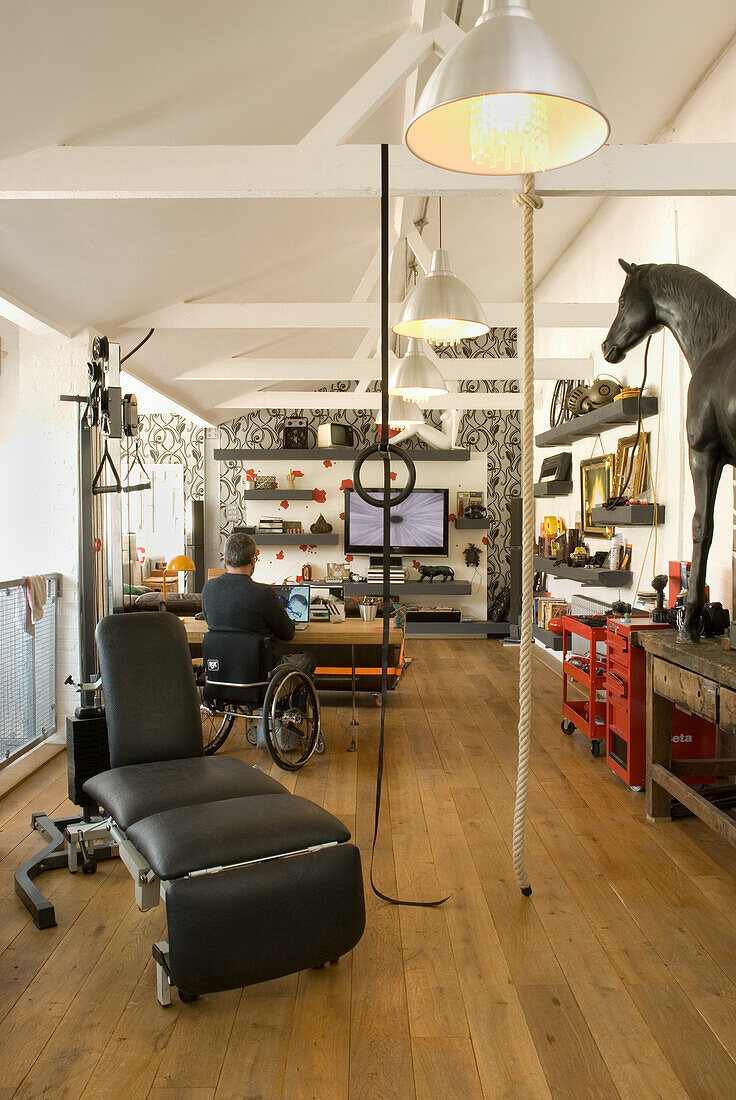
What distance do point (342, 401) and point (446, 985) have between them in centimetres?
732

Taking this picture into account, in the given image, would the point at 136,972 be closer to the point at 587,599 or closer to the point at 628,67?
the point at 628,67

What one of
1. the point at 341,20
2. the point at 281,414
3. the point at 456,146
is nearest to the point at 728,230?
the point at 341,20

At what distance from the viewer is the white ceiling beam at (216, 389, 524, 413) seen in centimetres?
887

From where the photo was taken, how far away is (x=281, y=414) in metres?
11.6

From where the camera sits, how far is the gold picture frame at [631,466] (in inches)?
239

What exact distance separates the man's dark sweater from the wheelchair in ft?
0.23

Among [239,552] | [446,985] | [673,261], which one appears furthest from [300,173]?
[673,261]

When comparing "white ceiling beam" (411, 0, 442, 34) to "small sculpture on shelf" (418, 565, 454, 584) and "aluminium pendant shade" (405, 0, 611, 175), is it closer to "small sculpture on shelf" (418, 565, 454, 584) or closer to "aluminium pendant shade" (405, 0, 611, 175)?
"aluminium pendant shade" (405, 0, 611, 175)

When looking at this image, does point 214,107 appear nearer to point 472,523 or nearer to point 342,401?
point 342,401

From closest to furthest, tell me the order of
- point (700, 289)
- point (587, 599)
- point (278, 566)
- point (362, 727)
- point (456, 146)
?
1. point (456, 146)
2. point (700, 289)
3. point (362, 727)
4. point (587, 599)
5. point (278, 566)

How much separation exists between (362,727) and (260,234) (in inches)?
130

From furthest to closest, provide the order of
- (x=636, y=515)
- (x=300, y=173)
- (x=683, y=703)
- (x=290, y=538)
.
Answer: (x=290, y=538), (x=636, y=515), (x=683, y=703), (x=300, y=173)

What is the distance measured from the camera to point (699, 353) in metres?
3.56

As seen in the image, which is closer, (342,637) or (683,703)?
(683,703)
